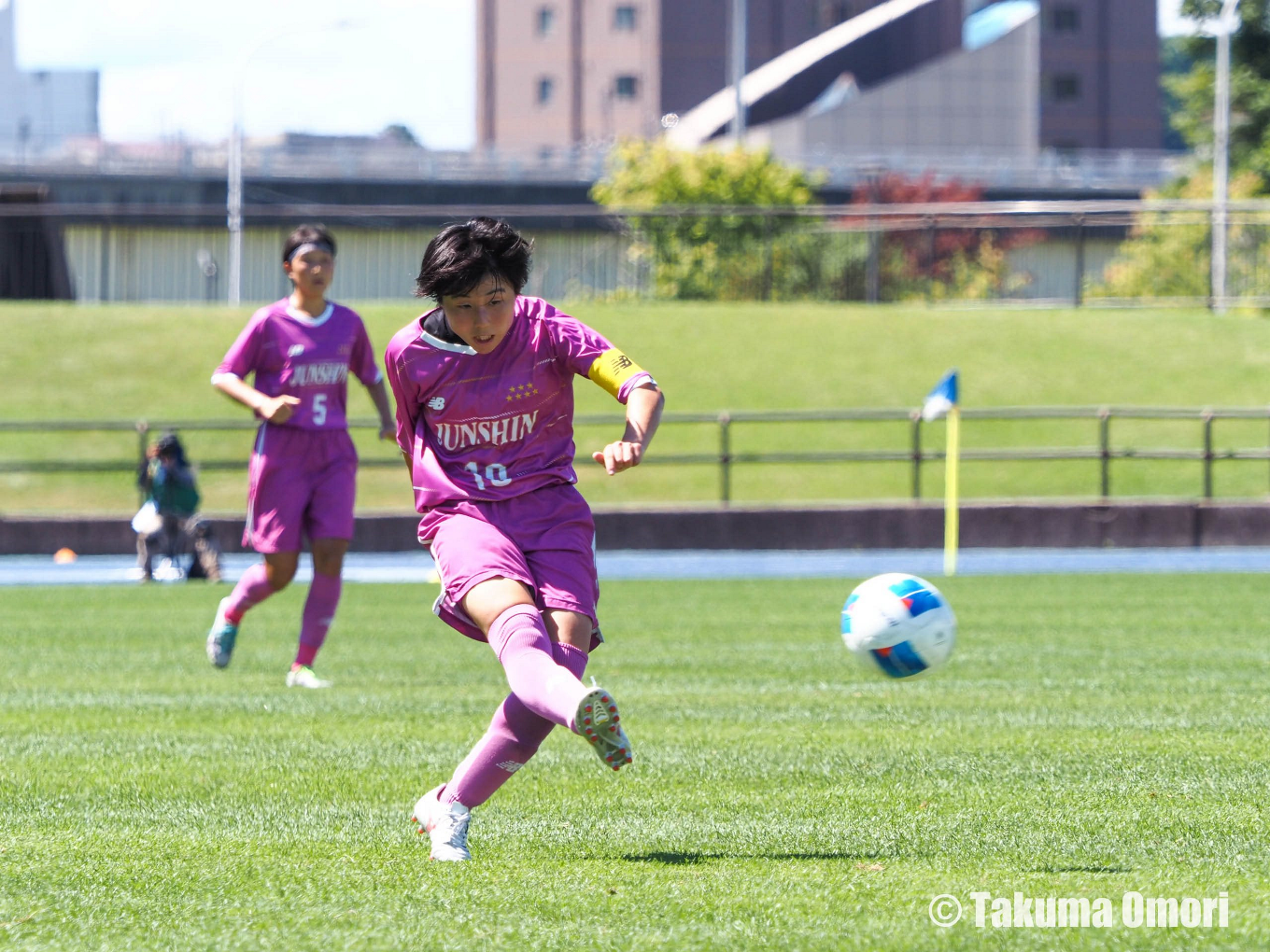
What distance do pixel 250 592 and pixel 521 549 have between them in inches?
181

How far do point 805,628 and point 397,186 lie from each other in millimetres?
45466

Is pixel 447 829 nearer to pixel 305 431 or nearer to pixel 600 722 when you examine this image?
pixel 600 722

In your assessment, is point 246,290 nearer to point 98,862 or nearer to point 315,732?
point 315,732

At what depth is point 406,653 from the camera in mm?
11023

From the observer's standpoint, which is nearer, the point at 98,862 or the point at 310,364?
the point at 98,862

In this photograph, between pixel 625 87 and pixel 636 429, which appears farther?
pixel 625 87

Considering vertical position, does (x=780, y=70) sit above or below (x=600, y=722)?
above

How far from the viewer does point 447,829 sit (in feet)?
15.6

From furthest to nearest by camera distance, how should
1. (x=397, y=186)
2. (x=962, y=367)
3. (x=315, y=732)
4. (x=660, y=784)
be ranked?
(x=397, y=186), (x=962, y=367), (x=315, y=732), (x=660, y=784)

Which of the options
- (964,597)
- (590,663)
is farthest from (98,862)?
(964,597)

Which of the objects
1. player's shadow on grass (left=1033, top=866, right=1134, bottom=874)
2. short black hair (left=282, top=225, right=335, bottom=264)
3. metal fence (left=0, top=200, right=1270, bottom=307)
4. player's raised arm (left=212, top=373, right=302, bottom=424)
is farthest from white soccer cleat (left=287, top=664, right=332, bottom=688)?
metal fence (left=0, top=200, right=1270, bottom=307)

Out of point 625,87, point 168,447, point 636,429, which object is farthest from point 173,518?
point 625,87

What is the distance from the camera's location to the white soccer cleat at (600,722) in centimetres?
418

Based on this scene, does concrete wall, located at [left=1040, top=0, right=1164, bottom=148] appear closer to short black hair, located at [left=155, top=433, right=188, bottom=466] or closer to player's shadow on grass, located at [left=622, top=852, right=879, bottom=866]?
short black hair, located at [left=155, top=433, right=188, bottom=466]
